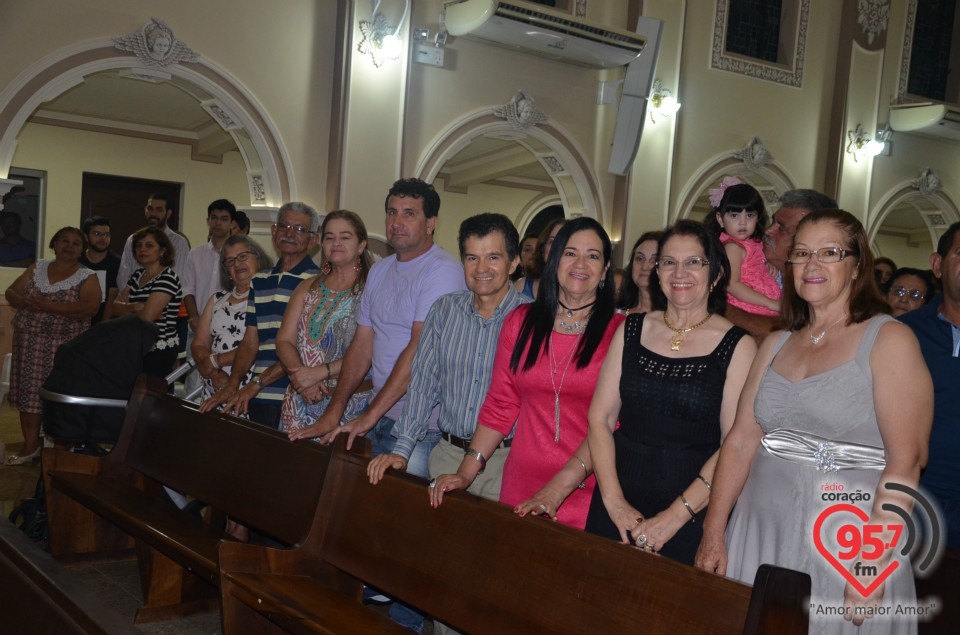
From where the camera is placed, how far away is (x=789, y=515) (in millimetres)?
2113

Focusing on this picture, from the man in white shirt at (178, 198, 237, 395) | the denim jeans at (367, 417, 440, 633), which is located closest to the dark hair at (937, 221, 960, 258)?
the denim jeans at (367, 417, 440, 633)

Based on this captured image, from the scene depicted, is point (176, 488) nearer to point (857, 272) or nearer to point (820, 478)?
point (820, 478)

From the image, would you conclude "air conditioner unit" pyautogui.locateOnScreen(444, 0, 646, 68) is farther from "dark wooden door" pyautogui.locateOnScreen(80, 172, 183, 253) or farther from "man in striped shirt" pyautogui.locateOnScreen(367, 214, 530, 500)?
"dark wooden door" pyautogui.locateOnScreen(80, 172, 183, 253)

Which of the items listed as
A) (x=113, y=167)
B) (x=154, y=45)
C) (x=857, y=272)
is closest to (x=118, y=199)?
(x=113, y=167)

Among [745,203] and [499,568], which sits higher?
[745,203]

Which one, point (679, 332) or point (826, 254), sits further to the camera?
point (679, 332)

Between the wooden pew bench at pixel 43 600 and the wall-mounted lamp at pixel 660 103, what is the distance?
8.22m

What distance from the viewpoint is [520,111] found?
896 centimetres

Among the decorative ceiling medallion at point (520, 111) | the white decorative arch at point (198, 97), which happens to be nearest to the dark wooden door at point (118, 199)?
the white decorative arch at point (198, 97)

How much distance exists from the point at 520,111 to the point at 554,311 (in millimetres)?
6492

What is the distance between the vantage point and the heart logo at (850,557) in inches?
79.4

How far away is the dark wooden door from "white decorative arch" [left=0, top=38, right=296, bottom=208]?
4600 millimetres

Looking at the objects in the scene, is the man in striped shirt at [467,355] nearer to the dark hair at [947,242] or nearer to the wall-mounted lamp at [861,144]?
the dark hair at [947,242]

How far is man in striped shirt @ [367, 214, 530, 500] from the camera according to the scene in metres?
2.98
